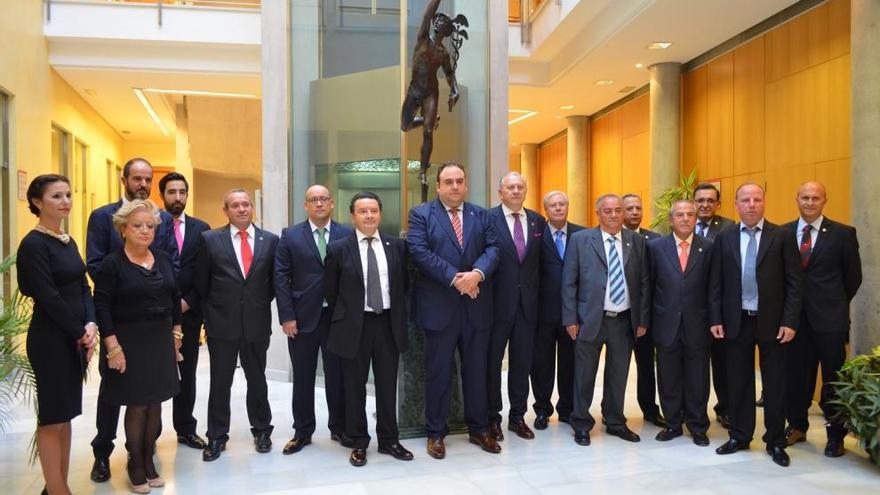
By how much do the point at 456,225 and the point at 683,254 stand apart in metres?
1.52

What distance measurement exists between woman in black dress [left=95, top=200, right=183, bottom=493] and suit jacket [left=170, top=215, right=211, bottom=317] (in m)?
0.61

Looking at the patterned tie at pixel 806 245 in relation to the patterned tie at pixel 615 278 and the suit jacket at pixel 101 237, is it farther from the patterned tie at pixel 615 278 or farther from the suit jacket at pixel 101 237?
the suit jacket at pixel 101 237

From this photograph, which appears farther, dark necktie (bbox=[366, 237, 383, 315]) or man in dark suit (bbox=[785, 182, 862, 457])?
man in dark suit (bbox=[785, 182, 862, 457])

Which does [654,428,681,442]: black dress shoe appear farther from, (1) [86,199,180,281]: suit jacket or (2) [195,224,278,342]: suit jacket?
(1) [86,199,180,281]: suit jacket

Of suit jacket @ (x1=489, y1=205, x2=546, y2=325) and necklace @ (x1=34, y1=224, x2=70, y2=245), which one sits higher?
necklace @ (x1=34, y1=224, x2=70, y2=245)

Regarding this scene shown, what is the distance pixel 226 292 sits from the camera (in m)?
4.24

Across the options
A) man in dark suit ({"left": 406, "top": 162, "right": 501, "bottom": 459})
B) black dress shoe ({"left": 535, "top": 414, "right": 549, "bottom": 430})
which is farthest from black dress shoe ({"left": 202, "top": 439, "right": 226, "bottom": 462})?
black dress shoe ({"left": 535, "top": 414, "right": 549, "bottom": 430})

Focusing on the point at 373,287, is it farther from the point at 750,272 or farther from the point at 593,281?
the point at 750,272

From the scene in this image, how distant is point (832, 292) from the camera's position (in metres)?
4.34

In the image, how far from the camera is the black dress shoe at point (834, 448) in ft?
14.5

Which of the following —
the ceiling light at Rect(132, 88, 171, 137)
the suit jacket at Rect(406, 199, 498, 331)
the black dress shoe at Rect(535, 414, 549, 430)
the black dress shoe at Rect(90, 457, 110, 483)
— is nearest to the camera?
the black dress shoe at Rect(90, 457, 110, 483)

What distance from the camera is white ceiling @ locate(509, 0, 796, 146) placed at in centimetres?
774

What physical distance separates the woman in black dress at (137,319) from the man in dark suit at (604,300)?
2.50 meters

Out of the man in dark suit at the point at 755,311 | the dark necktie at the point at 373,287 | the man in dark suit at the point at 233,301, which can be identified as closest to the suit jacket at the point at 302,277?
the man in dark suit at the point at 233,301
